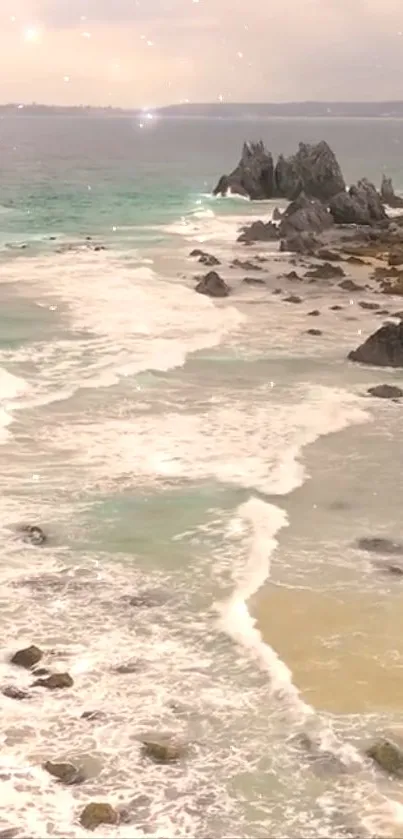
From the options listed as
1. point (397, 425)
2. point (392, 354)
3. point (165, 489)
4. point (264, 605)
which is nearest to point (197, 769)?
point (264, 605)

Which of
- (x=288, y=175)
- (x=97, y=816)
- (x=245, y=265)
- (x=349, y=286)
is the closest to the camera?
(x=97, y=816)

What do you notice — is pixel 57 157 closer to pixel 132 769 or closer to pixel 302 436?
pixel 302 436

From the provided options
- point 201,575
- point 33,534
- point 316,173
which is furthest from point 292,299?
point 316,173

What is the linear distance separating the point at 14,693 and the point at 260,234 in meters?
46.2

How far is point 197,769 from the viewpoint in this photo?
414 inches

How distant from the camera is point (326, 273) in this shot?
42406 millimetres

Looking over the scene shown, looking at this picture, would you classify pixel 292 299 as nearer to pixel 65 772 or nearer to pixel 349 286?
pixel 349 286

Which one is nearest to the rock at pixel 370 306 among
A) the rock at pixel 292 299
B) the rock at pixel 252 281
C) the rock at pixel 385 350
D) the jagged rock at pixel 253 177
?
the rock at pixel 292 299

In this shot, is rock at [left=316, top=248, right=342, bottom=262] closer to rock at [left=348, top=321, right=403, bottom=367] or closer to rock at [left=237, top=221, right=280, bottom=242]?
rock at [left=237, top=221, right=280, bottom=242]

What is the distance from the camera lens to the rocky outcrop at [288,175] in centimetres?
7881

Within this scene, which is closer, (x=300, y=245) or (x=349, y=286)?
(x=349, y=286)

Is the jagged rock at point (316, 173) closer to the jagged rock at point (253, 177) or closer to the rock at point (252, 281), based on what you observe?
the jagged rock at point (253, 177)

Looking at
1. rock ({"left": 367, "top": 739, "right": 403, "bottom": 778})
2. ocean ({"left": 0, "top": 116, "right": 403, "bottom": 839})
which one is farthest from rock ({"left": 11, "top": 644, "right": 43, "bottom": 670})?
rock ({"left": 367, "top": 739, "right": 403, "bottom": 778})

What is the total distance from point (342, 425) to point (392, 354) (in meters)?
5.93
